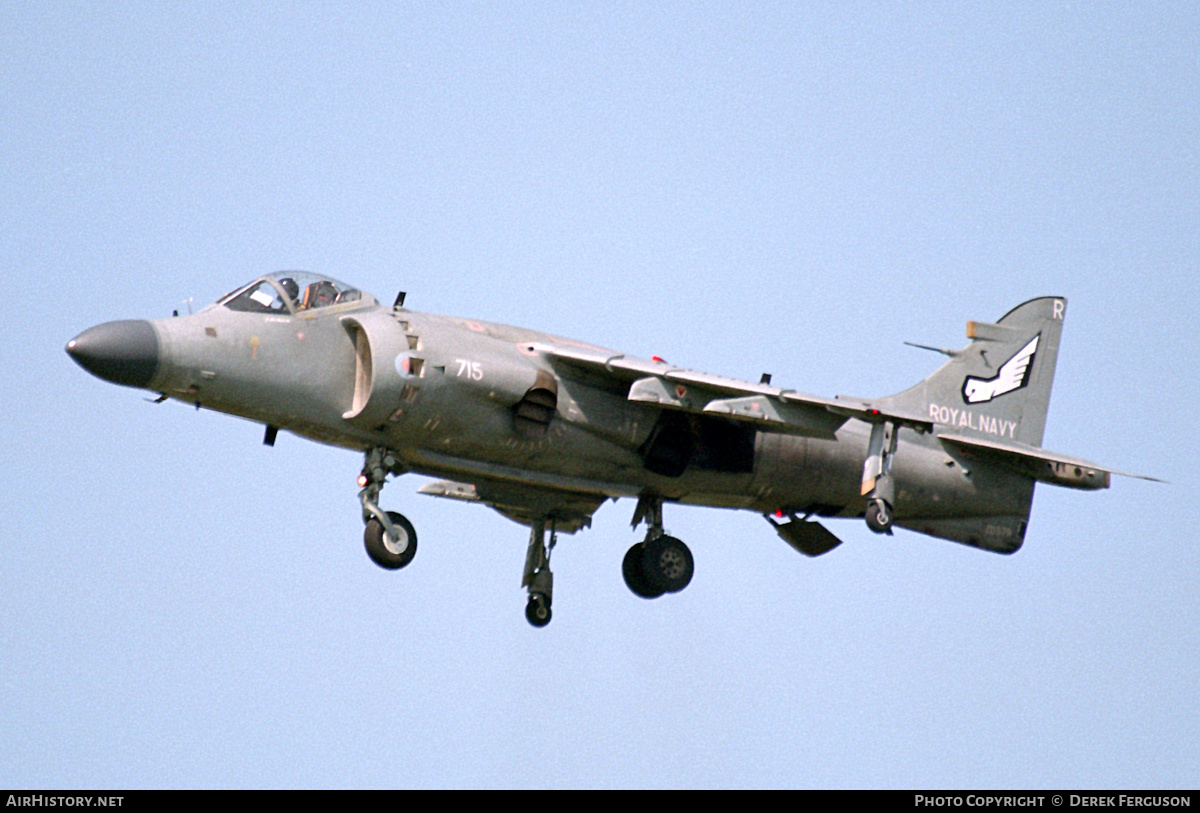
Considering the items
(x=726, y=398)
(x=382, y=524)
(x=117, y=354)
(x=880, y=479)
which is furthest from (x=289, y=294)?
(x=880, y=479)

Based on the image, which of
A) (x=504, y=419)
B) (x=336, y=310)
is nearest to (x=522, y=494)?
(x=504, y=419)

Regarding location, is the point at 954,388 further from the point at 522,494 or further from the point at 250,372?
the point at 250,372

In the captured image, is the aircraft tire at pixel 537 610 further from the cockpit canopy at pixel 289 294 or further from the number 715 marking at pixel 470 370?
the cockpit canopy at pixel 289 294

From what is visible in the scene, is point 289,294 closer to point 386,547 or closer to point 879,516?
point 386,547

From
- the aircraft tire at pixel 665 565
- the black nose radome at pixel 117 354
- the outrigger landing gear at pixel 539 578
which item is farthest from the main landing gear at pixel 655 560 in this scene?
the black nose radome at pixel 117 354

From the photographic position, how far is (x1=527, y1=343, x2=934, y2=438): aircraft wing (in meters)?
22.0

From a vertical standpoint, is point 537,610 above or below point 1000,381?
below

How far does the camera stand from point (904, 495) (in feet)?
81.5

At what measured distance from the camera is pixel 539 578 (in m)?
25.2

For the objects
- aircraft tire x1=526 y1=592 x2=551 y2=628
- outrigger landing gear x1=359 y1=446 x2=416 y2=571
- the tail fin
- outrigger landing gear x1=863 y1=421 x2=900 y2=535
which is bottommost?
aircraft tire x1=526 y1=592 x2=551 y2=628

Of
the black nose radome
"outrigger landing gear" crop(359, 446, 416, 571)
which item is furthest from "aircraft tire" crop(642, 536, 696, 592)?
the black nose radome

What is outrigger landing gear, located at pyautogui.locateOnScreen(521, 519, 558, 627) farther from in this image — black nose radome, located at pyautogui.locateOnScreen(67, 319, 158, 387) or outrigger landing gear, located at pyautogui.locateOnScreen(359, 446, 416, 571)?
black nose radome, located at pyautogui.locateOnScreen(67, 319, 158, 387)

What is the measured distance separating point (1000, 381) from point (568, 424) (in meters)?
7.51

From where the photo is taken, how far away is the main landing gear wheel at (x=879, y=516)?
74.1 ft
